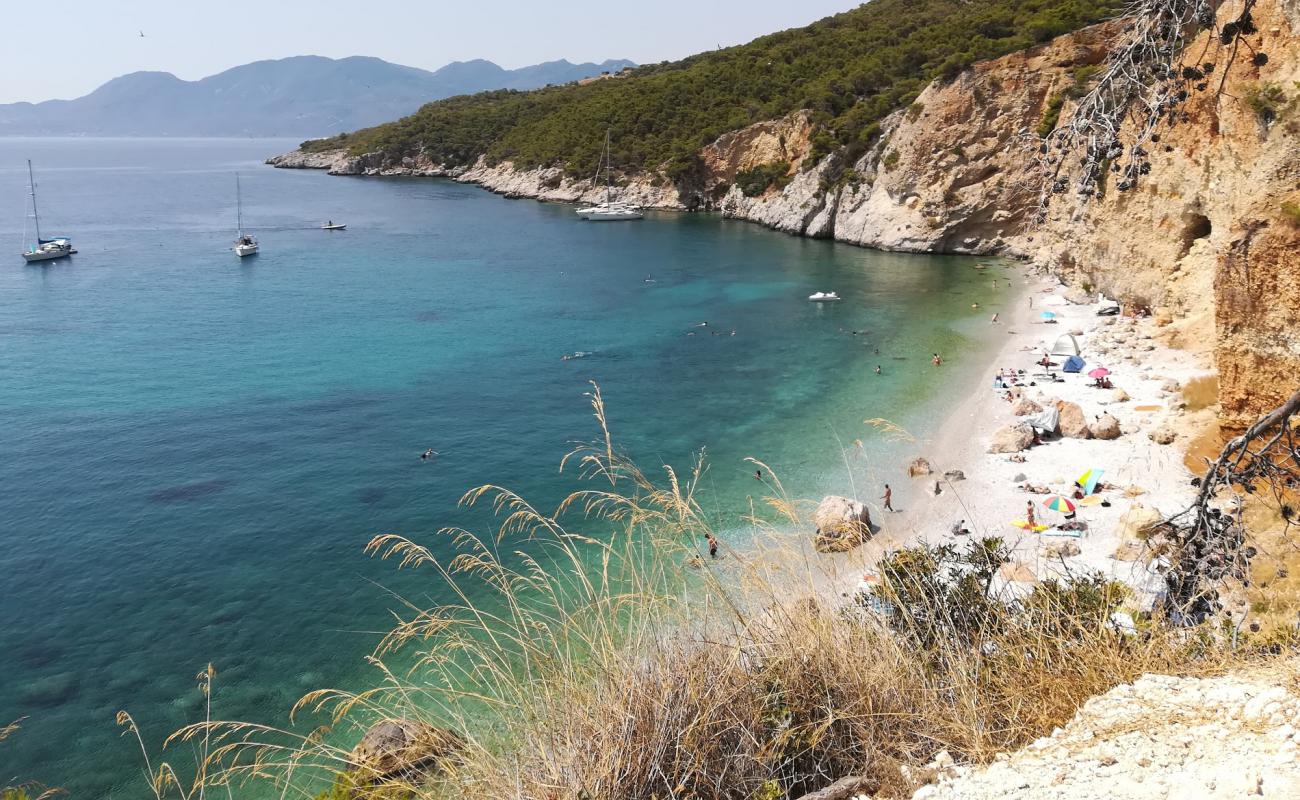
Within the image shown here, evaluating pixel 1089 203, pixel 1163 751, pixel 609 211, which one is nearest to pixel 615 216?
pixel 609 211

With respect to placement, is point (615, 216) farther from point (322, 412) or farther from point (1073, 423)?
point (1073, 423)

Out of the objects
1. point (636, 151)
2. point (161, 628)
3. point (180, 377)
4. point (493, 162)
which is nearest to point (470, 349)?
point (180, 377)

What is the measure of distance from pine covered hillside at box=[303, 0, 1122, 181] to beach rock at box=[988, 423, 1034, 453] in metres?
38.8

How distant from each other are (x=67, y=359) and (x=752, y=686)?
4367cm

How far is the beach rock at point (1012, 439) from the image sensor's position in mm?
24250

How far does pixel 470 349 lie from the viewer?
39500mm

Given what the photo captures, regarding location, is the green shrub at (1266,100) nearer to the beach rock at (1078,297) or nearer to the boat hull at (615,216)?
the beach rock at (1078,297)

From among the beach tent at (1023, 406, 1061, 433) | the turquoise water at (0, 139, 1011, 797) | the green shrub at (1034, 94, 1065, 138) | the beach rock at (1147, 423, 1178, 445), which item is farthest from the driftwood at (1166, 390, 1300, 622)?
the green shrub at (1034, 94, 1065, 138)

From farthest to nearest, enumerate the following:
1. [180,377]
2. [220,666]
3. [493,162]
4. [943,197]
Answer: [493,162]
[943,197]
[180,377]
[220,666]

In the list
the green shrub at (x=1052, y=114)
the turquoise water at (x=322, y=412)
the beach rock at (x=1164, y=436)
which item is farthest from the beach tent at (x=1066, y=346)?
the green shrub at (x=1052, y=114)

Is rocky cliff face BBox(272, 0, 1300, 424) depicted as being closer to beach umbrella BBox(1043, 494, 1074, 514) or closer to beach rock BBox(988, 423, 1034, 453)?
beach umbrella BBox(1043, 494, 1074, 514)

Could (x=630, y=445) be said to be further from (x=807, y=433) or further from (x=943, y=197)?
(x=943, y=197)

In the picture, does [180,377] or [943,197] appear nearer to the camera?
[180,377]

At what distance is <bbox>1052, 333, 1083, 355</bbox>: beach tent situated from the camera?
105ft
